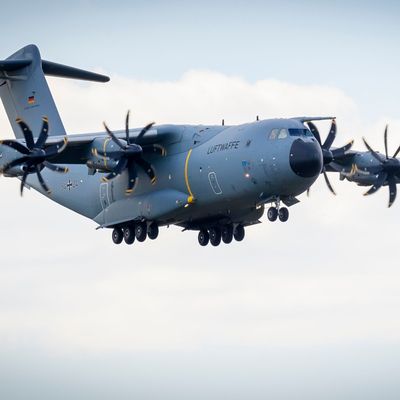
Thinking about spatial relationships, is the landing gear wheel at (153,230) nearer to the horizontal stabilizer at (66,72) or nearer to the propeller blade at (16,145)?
the propeller blade at (16,145)

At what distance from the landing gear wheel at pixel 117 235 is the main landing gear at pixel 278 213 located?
5576 millimetres

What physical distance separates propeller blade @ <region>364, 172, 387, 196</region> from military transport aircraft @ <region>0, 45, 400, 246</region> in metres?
0.03

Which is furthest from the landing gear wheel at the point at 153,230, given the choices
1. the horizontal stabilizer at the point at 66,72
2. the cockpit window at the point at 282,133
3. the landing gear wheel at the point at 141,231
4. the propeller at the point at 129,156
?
the horizontal stabilizer at the point at 66,72

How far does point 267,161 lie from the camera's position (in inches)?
1352

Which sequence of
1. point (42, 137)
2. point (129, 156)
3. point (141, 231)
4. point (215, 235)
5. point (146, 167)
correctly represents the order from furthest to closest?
point (215, 235) → point (141, 231) → point (146, 167) → point (129, 156) → point (42, 137)

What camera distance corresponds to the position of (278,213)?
1371 inches

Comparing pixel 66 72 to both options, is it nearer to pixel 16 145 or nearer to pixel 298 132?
pixel 16 145

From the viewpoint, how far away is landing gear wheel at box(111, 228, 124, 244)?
1513 inches

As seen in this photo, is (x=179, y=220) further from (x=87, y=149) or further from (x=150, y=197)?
(x=87, y=149)

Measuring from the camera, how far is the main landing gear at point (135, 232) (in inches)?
1480

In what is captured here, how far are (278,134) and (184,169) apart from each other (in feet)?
11.0

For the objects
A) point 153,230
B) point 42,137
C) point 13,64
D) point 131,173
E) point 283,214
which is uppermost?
point 13,64

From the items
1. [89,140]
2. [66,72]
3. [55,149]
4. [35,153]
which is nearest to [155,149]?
[89,140]

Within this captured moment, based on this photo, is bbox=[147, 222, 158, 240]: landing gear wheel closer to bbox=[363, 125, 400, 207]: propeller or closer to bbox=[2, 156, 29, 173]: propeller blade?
bbox=[2, 156, 29, 173]: propeller blade
